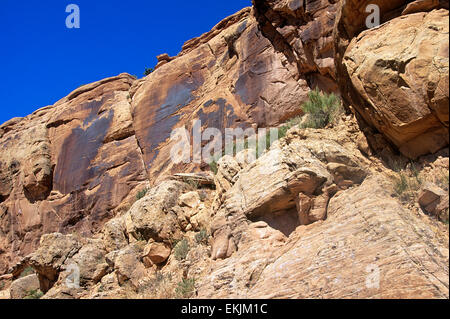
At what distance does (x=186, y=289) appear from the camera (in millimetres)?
6516

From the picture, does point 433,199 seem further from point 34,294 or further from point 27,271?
point 27,271

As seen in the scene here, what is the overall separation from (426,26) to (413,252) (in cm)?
330

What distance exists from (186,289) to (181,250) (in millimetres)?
1457

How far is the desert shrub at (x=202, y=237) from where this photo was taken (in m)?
7.68

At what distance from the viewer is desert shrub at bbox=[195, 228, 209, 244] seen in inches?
302

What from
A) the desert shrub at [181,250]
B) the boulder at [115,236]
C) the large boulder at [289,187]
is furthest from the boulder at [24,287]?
the large boulder at [289,187]

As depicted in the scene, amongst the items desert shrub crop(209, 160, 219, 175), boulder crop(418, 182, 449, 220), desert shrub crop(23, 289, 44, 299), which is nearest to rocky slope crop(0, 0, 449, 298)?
boulder crop(418, 182, 449, 220)

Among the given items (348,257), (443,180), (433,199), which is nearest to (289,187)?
(348,257)

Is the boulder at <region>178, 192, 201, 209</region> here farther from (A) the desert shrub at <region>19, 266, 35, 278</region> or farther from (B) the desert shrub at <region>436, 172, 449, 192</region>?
(A) the desert shrub at <region>19, 266, 35, 278</region>

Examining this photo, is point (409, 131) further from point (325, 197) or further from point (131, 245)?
point (131, 245)

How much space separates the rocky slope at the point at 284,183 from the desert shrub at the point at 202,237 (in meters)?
0.03

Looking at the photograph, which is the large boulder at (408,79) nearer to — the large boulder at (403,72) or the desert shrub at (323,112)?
the large boulder at (403,72)

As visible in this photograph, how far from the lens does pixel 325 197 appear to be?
6184 millimetres
